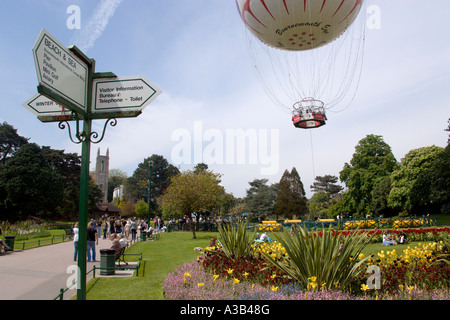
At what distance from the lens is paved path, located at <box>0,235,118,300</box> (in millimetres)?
7102

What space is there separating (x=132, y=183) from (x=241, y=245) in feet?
315

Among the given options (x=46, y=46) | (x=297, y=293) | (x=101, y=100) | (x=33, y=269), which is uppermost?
(x=46, y=46)

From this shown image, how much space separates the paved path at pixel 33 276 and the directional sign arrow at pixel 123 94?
5559 mm

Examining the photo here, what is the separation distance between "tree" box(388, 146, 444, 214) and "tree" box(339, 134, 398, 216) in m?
5.59

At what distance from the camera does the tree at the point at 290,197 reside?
217 feet

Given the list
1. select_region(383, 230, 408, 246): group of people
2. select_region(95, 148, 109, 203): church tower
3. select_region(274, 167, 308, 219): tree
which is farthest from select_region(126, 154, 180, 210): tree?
select_region(383, 230, 408, 246): group of people

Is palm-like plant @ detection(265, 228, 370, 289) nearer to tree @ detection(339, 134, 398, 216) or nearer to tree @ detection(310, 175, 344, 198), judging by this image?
tree @ detection(339, 134, 398, 216)

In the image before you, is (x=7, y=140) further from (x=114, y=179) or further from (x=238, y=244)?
(x=114, y=179)

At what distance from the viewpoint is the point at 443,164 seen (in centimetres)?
3431

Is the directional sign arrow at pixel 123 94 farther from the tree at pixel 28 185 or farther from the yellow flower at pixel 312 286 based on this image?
the tree at pixel 28 185

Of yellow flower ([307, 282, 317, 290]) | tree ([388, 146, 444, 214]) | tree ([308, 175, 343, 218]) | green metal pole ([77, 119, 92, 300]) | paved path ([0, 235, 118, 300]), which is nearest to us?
green metal pole ([77, 119, 92, 300])

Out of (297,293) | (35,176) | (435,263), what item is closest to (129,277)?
(297,293)

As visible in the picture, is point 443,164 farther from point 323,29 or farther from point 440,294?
point 440,294

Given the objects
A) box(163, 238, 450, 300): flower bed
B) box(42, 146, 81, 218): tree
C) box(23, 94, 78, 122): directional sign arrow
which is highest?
box(42, 146, 81, 218): tree
